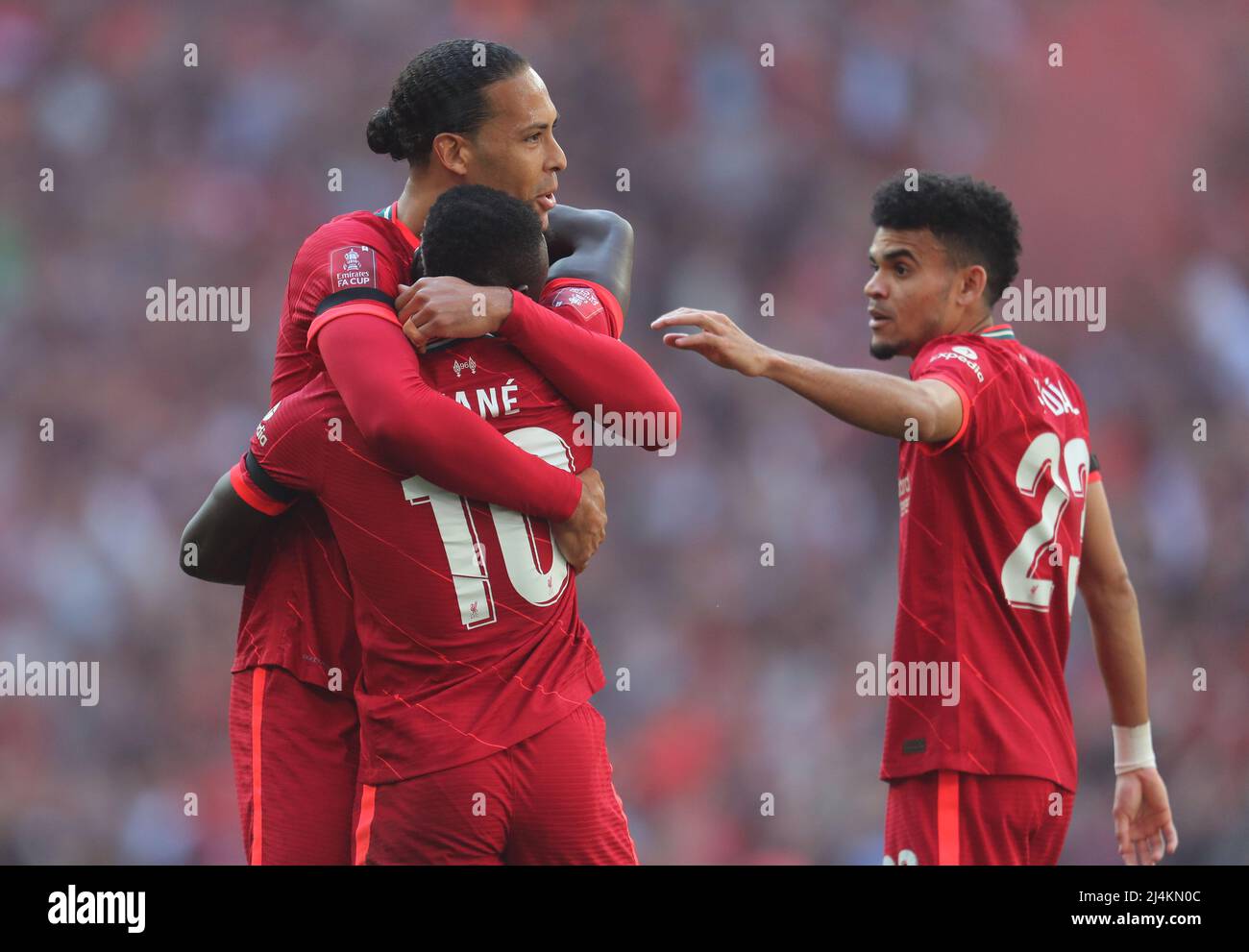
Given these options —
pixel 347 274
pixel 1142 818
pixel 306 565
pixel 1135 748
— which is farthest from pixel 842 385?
pixel 1142 818

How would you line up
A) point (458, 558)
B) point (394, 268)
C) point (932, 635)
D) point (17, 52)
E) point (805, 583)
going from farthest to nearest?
point (17, 52), point (805, 583), point (932, 635), point (394, 268), point (458, 558)

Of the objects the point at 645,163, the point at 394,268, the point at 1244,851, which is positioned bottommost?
the point at 1244,851

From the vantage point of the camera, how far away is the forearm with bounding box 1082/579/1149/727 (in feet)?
11.2

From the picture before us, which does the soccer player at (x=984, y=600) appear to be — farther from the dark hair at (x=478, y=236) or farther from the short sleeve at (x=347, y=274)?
the short sleeve at (x=347, y=274)

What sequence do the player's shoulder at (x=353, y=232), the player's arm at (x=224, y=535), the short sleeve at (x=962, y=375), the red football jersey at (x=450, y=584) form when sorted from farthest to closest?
1. the short sleeve at (x=962, y=375)
2. the player's arm at (x=224, y=535)
3. the player's shoulder at (x=353, y=232)
4. the red football jersey at (x=450, y=584)

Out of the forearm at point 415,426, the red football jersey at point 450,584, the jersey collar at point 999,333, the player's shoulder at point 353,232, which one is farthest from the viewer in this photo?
the jersey collar at point 999,333

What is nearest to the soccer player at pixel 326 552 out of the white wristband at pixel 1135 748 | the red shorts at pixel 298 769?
the red shorts at pixel 298 769

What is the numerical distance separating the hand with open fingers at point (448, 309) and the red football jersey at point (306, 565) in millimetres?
200

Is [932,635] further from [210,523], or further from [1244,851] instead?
[1244,851]

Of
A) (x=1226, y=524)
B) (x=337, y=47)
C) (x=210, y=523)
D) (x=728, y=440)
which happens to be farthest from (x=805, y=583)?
(x=210, y=523)

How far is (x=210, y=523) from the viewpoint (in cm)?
279

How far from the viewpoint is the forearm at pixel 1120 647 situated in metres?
3.40

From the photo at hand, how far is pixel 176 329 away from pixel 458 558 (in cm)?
554

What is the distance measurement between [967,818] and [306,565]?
1.47 m
